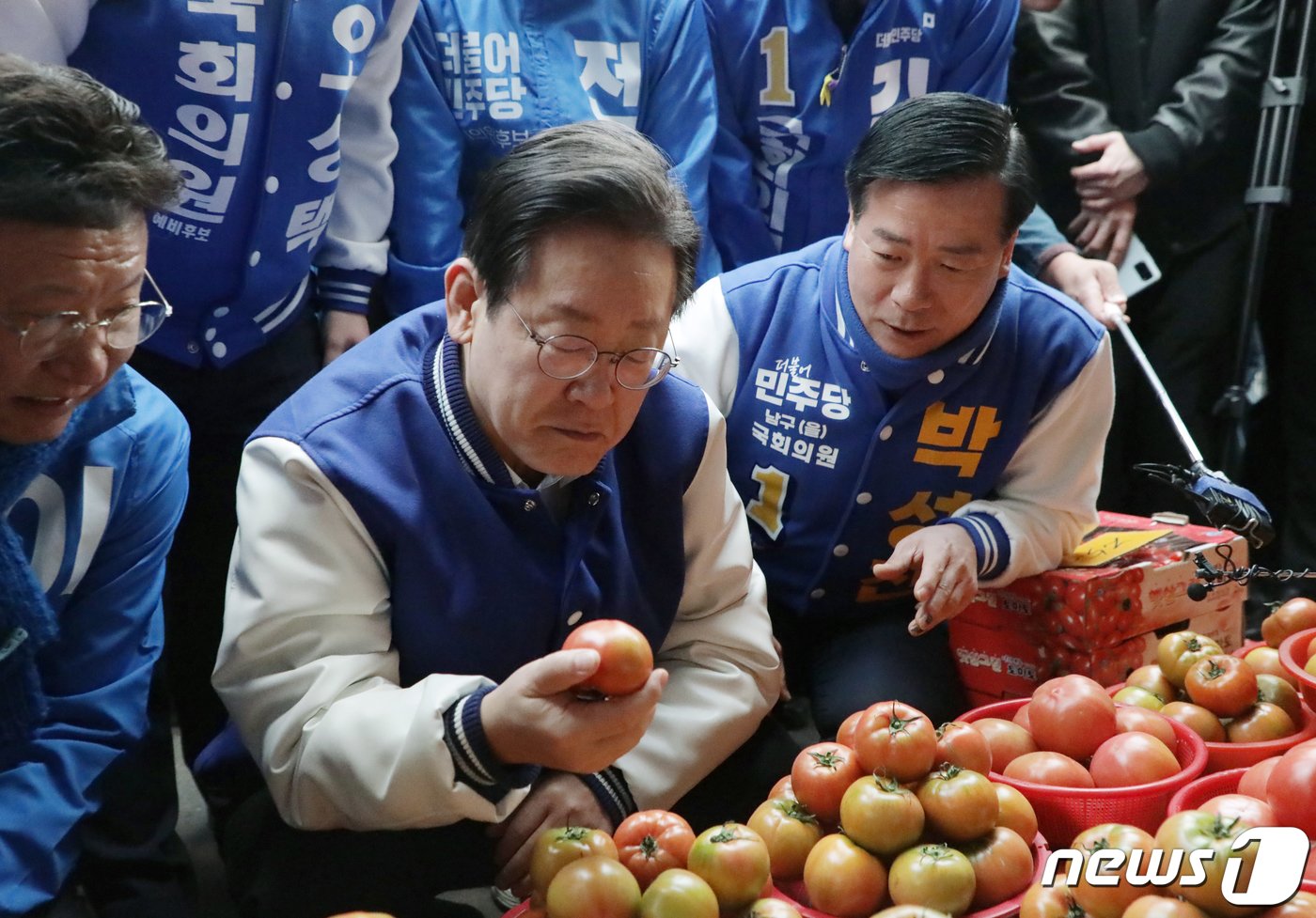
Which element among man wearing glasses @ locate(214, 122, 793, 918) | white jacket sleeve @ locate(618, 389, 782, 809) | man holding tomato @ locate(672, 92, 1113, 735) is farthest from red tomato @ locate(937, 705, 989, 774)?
man holding tomato @ locate(672, 92, 1113, 735)

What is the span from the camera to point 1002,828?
1550 millimetres

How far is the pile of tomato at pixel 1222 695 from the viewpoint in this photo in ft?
6.05

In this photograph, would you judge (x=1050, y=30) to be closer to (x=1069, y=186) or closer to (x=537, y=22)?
(x=1069, y=186)

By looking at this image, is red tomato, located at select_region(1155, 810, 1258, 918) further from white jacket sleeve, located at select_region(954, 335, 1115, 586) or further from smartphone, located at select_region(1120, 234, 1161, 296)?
smartphone, located at select_region(1120, 234, 1161, 296)

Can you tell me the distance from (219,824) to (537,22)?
1.69m

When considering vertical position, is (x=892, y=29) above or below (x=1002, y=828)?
above

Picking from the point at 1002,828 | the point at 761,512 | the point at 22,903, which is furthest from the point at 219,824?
the point at 1002,828

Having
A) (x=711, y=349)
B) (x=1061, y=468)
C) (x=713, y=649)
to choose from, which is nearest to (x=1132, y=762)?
A: (x=713, y=649)

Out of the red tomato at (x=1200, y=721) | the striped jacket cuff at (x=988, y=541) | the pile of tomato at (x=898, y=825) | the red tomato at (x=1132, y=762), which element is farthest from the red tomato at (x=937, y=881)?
the striped jacket cuff at (x=988, y=541)

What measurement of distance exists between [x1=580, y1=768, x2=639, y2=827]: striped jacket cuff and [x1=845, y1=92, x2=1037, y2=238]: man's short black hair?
1.14m

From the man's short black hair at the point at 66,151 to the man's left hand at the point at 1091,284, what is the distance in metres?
2.06

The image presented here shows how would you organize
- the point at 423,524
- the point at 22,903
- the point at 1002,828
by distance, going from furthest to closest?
the point at 423,524 → the point at 22,903 → the point at 1002,828

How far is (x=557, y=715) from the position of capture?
1536 mm

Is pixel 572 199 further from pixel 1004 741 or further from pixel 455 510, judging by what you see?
pixel 1004 741
